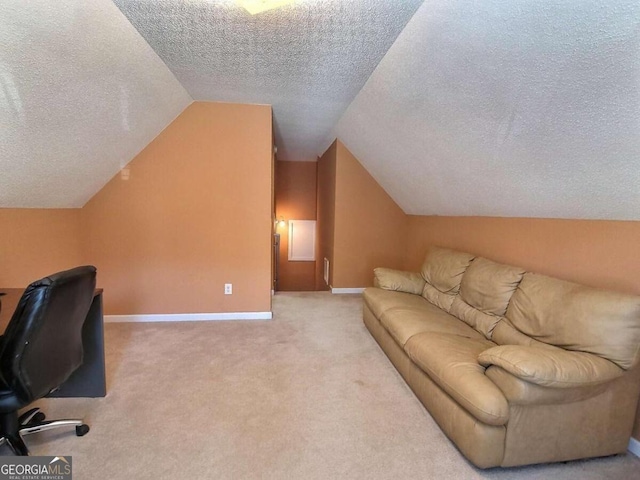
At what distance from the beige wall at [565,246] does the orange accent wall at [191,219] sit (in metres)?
2.24

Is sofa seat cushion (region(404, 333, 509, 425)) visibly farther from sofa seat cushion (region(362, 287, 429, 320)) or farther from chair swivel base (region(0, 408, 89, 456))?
chair swivel base (region(0, 408, 89, 456))

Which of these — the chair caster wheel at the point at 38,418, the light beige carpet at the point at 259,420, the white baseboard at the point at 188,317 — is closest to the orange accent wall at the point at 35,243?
the white baseboard at the point at 188,317

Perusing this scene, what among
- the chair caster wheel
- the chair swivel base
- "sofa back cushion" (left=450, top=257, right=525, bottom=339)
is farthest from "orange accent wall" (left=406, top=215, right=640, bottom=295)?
the chair caster wheel

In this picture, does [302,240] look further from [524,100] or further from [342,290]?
[524,100]

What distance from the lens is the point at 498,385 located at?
5.00 ft

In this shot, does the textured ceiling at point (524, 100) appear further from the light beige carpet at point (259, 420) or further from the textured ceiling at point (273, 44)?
the light beige carpet at point (259, 420)

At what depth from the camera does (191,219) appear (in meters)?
3.43

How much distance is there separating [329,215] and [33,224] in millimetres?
3606

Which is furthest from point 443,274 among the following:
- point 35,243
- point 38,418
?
point 35,243

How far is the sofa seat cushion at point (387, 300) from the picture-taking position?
2.78m

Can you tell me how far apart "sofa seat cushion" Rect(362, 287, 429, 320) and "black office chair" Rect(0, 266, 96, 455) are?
217 centimetres

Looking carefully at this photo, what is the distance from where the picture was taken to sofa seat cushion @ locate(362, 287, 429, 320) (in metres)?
2.78

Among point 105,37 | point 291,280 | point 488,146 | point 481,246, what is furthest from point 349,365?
point 291,280

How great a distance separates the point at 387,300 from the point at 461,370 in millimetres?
1232
